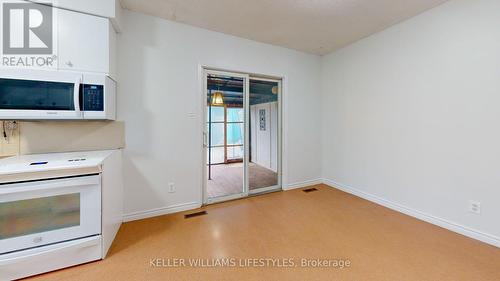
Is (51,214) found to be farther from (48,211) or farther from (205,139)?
(205,139)

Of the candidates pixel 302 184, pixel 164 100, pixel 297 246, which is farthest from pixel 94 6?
pixel 302 184

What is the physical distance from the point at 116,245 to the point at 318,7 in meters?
3.64

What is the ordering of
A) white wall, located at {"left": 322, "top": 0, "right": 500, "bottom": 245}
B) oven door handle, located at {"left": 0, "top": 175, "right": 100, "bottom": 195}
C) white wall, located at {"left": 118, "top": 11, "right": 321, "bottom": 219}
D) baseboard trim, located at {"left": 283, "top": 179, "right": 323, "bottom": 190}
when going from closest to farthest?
oven door handle, located at {"left": 0, "top": 175, "right": 100, "bottom": 195} < white wall, located at {"left": 322, "top": 0, "right": 500, "bottom": 245} < white wall, located at {"left": 118, "top": 11, "right": 321, "bottom": 219} < baseboard trim, located at {"left": 283, "top": 179, "right": 323, "bottom": 190}

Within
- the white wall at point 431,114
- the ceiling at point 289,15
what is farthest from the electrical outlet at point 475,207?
the ceiling at point 289,15

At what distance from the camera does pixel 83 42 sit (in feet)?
6.78

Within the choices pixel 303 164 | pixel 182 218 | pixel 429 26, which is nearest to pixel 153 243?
pixel 182 218

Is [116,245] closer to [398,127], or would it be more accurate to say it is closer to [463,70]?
[398,127]

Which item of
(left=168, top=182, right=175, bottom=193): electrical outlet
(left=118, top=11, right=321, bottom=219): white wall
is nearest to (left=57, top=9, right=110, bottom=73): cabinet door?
(left=118, top=11, right=321, bottom=219): white wall

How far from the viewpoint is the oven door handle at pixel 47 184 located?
4.99ft

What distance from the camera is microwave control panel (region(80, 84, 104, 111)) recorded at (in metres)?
2.01

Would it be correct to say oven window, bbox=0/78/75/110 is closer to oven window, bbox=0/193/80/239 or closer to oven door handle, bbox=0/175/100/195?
oven door handle, bbox=0/175/100/195

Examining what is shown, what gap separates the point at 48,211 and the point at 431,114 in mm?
4292

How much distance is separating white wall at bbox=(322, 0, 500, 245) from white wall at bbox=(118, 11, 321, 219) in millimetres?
2023

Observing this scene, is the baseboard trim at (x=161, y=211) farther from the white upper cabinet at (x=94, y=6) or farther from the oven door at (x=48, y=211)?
the white upper cabinet at (x=94, y=6)
